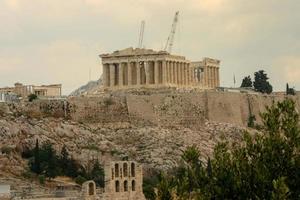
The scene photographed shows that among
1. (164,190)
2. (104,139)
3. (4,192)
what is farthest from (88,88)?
(164,190)

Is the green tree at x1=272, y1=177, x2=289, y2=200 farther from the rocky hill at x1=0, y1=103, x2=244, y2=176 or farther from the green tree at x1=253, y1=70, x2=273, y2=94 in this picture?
the green tree at x1=253, y1=70, x2=273, y2=94

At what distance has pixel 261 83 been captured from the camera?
116312 millimetres

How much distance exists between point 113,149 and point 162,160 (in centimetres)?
392

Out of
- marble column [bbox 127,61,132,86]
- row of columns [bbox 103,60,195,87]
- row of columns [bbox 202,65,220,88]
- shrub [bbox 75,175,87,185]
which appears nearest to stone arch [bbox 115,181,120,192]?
shrub [bbox 75,175,87,185]

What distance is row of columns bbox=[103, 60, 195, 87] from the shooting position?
9894cm

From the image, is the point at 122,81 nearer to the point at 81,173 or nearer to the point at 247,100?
the point at 247,100

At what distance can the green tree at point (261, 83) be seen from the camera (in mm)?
115562

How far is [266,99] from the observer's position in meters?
107

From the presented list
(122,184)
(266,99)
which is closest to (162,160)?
(266,99)

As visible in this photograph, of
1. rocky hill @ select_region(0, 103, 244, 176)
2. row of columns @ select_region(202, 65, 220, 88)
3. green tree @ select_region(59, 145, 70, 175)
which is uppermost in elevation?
row of columns @ select_region(202, 65, 220, 88)

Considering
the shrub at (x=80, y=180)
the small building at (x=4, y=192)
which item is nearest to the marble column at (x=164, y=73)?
the shrub at (x=80, y=180)

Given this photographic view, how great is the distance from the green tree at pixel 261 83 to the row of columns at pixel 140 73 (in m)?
16.3

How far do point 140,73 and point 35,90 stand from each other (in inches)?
504

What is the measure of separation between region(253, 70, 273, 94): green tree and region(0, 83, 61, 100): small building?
62.5ft
